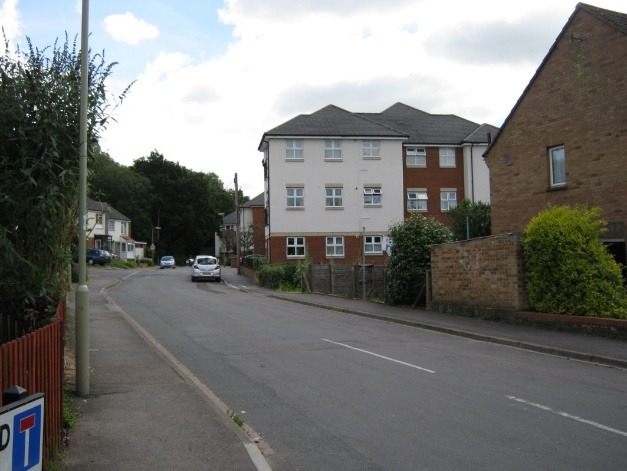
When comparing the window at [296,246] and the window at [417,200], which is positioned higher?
the window at [417,200]

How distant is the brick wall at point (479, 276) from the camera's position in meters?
16.5

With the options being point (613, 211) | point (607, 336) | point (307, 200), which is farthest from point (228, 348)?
point (307, 200)

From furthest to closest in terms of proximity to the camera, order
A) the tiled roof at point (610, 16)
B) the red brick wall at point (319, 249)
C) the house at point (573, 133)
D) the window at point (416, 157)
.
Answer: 1. the window at point (416, 157)
2. the red brick wall at point (319, 249)
3. the tiled roof at point (610, 16)
4. the house at point (573, 133)

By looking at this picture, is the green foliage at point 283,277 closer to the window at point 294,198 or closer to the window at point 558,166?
the window at point 294,198

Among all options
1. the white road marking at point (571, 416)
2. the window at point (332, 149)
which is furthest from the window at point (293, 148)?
the white road marking at point (571, 416)

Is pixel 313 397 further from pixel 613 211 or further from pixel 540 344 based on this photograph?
pixel 613 211

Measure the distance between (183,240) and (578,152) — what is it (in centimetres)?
8453

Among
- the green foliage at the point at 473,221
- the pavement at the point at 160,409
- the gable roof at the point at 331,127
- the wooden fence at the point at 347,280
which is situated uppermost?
the gable roof at the point at 331,127

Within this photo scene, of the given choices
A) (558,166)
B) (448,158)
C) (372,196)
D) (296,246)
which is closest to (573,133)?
(558,166)

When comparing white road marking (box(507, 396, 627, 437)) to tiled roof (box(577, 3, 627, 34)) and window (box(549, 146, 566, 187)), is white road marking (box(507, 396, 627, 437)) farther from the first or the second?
tiled roof (box(577, 3, 627, 34))

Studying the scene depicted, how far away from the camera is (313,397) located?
8211 millimetres

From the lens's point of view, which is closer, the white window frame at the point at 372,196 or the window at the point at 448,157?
the white window frame at the point at 372,196

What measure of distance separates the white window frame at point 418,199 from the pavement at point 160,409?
99.8 feet

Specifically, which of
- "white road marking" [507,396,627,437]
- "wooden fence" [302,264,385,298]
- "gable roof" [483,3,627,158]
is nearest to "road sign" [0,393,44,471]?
"white road marking" [507,396,627,437]
